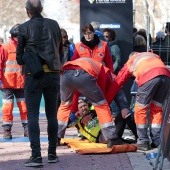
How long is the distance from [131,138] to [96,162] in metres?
2.37

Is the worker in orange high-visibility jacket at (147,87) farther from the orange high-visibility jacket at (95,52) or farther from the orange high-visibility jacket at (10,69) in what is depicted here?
the orange high-visibility jacket at (10,69)

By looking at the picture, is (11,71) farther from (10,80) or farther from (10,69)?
(10,80)

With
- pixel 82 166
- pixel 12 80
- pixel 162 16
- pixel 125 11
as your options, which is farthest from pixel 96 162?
pixel 162 16

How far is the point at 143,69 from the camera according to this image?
31.1 feet

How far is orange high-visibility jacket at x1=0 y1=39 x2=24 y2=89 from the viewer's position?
11.0 metres

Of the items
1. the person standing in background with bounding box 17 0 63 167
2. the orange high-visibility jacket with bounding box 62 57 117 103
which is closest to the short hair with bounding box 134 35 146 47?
the orange high-visibility jacket with bounding box 62 57 117 103

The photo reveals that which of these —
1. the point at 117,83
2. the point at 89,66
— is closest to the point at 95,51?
the point at 117,83

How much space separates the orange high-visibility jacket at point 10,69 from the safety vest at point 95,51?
43.0 inches

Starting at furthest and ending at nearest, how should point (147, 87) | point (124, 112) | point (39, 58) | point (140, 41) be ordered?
point (140, 41)
point (124, 112)
point (147, 87)
point (39, 58)

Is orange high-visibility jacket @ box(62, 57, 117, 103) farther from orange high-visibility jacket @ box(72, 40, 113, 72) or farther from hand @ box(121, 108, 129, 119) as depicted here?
orange high-visibility jacket @ box(72, 40, 113, 72)

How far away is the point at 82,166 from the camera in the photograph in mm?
8227

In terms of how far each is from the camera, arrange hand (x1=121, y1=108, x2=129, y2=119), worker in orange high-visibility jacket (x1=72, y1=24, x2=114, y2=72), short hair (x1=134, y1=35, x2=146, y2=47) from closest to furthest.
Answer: hand (x1=121, y1=108, x2=129, y2=119) → worker in orange high-visibility jacket (x1=72, y1=24, x2=114, y2=72) → short hair (x1=134, y1=35, x2=146, y2=47)

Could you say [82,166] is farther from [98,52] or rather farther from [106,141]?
[98,52]

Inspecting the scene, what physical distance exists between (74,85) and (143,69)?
0.99m
